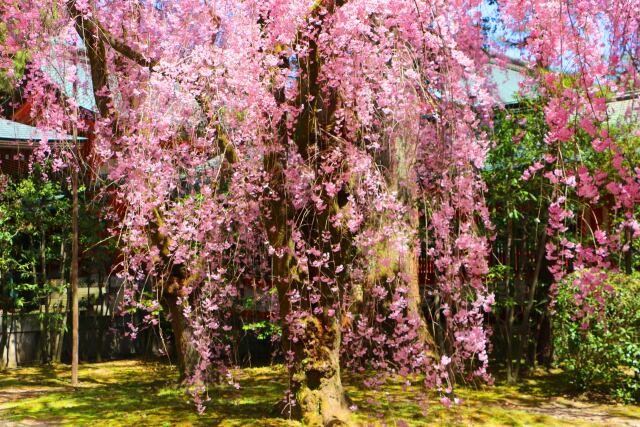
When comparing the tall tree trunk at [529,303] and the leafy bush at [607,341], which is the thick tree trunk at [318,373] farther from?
the tall tree trunk at [529,303]

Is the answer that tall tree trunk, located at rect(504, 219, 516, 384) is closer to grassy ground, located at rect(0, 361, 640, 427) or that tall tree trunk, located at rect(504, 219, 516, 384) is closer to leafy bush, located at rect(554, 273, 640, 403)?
grassy ground, located at rect(0, 361, 640, 427)

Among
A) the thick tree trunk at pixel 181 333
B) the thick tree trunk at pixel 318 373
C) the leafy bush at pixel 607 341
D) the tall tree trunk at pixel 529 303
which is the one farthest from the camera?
the tall tree trunk at pixel 529 303

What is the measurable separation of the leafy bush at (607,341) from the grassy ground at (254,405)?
28cm

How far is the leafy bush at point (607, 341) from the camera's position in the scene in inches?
297

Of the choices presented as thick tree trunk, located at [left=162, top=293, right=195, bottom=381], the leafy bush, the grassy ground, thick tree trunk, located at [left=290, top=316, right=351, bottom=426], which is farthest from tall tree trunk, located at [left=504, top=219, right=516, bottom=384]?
thick tree trunk, located at [left=162, top=293, right=195, bottom=381]

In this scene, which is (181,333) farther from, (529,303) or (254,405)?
(529,303)

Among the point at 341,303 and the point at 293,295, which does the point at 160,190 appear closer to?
the point at 293,295

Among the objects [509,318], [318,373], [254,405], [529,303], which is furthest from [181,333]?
[529,303]

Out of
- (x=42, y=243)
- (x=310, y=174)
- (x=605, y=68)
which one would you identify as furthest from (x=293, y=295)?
(x=42, y=243)

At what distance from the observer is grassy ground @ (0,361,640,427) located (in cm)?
659

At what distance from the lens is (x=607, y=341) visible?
7688 millimetres

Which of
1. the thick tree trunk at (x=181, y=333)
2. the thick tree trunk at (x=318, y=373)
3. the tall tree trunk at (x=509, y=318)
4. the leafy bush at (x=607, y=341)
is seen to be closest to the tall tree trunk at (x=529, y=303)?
the tall tree trunk at (x=509, y=318)

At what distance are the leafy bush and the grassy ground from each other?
280mm

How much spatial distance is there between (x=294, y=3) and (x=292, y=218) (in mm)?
1751
